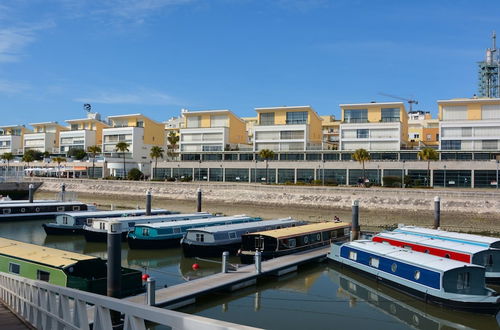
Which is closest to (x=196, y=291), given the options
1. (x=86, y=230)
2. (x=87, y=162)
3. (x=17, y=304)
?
(x=17, y=304)

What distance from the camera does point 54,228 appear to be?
47875mm

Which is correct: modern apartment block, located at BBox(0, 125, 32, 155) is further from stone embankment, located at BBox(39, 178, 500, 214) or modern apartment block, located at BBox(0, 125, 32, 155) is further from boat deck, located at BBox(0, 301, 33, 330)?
boat deck, located at BBox(0, 301, 33, 330)

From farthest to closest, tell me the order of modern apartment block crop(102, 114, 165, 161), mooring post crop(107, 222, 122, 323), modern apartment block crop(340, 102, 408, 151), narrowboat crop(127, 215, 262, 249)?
1. modern apartment block crop(102, 114, 165, 161)
2. modern apartment block crop(340, 102, 408, 151)
3. narrowboat crop(127, 215, 262, 249)
4. mooring post crop(107, 222, 122, 323)

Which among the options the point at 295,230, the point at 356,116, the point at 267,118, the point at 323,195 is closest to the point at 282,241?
the point at 295,230

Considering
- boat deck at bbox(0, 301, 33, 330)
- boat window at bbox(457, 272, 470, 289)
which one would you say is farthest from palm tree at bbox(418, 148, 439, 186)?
boat deck at bbox(0, 301, 33, 330)

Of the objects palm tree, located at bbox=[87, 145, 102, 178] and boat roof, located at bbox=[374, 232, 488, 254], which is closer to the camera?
boat roof, located at bbox=[374, 232, 488, 254]

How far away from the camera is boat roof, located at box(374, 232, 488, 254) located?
99.6ft

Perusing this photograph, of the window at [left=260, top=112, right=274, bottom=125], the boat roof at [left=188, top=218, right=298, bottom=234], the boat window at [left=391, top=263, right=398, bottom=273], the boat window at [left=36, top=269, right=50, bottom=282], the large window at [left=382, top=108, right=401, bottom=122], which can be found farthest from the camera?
the window at [left=260, top=112, right=274, bottom=125]

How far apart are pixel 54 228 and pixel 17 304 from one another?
35427 millimetres

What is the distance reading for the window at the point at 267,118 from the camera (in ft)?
327

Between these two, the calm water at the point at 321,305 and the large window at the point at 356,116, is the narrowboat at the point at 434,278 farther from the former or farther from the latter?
the large window at the point at 356,116

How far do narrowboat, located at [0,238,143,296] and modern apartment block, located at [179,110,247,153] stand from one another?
255ft

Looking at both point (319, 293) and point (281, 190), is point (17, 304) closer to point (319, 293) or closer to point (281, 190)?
point (319, 293)

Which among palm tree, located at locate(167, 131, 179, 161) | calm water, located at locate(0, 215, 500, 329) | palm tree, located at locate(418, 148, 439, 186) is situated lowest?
calm water, located at locate(0, 215, 500, 329)
